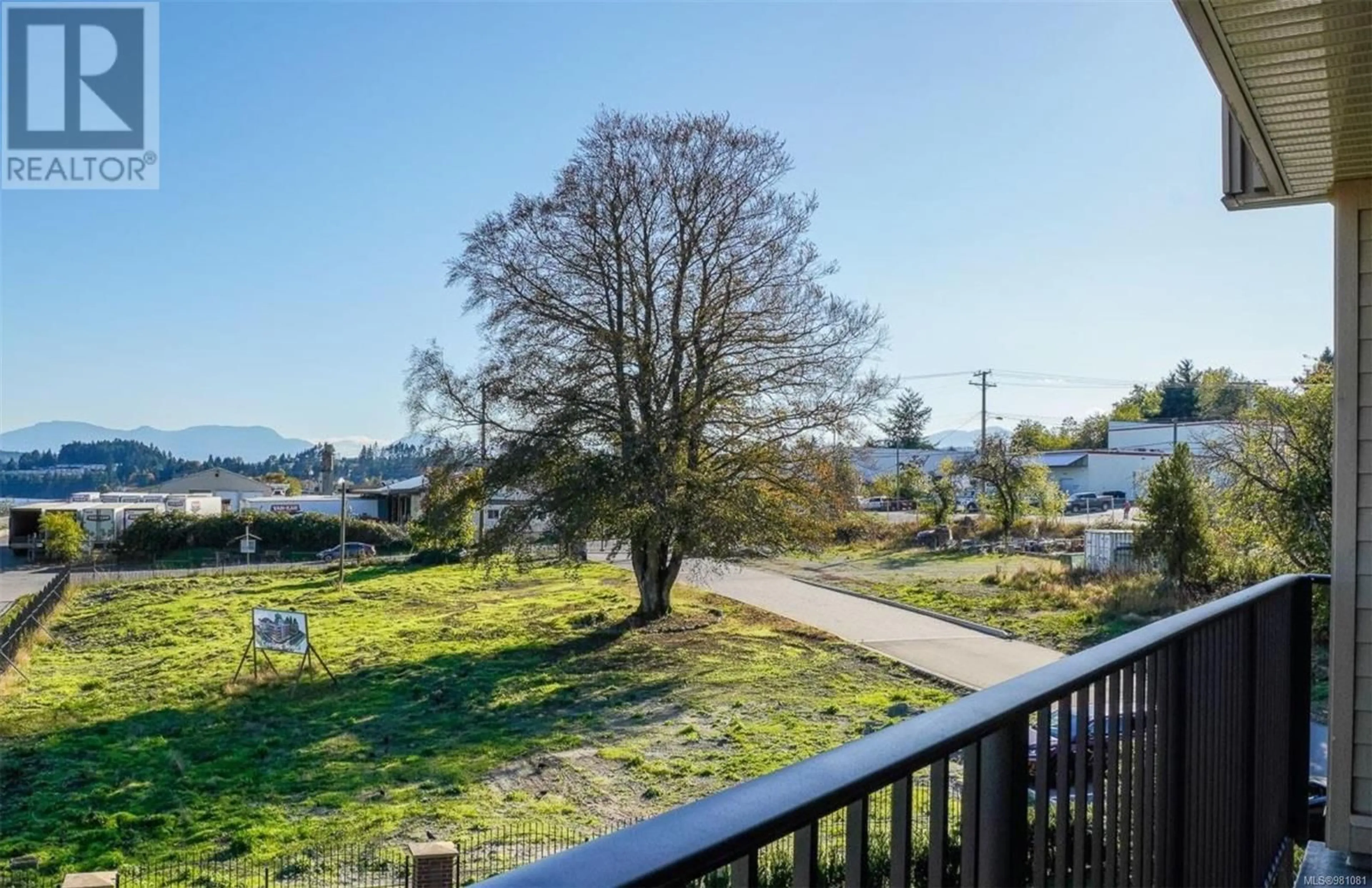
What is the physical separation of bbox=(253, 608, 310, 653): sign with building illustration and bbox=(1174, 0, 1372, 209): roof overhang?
1110 centimetres

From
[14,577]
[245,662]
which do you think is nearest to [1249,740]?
[245,662]

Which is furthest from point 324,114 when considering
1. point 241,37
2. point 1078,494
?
point 1078,494

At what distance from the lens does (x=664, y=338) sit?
13.5 meters

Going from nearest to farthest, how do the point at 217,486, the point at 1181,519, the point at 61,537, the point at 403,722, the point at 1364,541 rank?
1. the point at 1364,541
2. the point at 403,722
3. the point at 1181,519
4. the point at 61,537
5. the point at 217,486

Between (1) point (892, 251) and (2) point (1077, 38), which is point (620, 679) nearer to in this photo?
(2) point (1077, 38)

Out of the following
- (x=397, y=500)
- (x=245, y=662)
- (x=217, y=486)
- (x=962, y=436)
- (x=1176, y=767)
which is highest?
(x=962, y=436)

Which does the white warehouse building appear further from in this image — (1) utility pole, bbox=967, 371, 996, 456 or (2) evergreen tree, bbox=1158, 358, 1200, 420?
(2) evergreen tree, bbox=1158, 358, 1200, 420

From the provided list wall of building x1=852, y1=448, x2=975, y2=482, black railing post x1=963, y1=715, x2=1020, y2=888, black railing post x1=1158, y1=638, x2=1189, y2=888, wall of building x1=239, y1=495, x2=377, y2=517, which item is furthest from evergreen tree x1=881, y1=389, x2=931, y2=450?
black railing post x1=963, y1=715, x2=1020, y2=888

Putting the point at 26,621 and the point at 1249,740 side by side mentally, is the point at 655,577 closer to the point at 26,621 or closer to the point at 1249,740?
the point at 26,621

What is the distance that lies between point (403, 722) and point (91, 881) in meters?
3.96

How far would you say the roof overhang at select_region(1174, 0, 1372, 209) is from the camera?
136 cm

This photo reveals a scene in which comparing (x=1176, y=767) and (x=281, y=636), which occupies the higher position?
(x=1176, y=767)

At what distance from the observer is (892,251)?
52.1 feet

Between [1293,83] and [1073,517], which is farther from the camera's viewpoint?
[1073,517]
